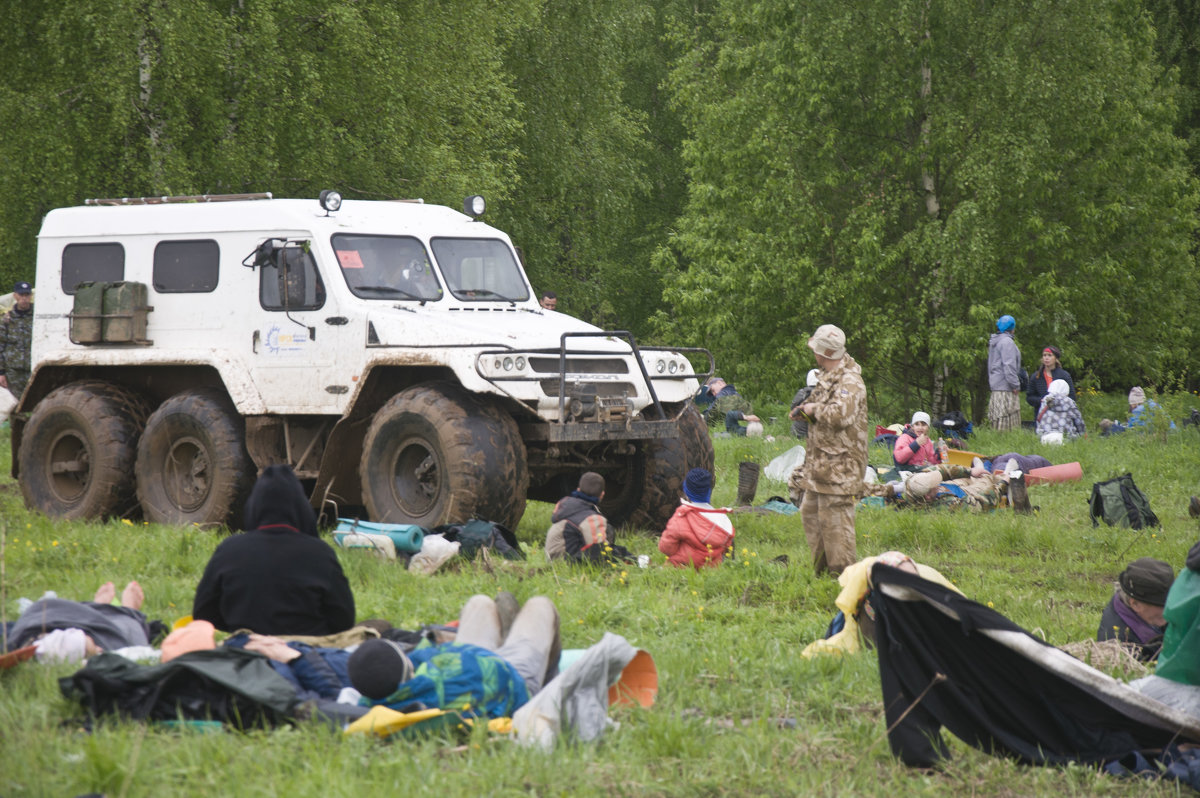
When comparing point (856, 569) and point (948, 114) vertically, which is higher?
point (948, 114)

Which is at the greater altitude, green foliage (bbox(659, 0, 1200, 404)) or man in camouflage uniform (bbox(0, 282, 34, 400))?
green foliage (bbox(659, 0, 1200, 404))

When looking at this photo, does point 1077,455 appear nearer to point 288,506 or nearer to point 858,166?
point 858,166

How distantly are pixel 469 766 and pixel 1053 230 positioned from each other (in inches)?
776

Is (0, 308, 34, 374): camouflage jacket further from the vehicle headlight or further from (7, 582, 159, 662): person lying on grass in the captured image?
(7, 582, 159, 662): person lying on grass

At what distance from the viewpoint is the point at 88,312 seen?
11.7 meters

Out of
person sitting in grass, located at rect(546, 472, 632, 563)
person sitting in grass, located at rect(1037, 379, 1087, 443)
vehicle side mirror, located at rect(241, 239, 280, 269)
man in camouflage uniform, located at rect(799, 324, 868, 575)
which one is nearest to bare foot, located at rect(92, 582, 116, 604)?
person sitting in grass, located at rect(546, 472, 632, 563)

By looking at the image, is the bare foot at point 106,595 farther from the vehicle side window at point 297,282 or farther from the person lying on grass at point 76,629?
the vehicle side window at point 297,282

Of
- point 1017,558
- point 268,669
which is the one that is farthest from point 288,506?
point 1017,558

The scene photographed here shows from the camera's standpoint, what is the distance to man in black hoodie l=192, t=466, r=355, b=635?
5.93 m

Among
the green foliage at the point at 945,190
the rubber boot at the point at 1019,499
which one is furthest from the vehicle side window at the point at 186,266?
the green foliage at the point at 945,190

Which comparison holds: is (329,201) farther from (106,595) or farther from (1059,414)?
(1059,414)

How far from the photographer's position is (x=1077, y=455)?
635 inches

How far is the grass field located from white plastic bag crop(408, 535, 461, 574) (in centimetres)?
13

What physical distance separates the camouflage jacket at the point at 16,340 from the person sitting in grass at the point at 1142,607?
14.7 metres
